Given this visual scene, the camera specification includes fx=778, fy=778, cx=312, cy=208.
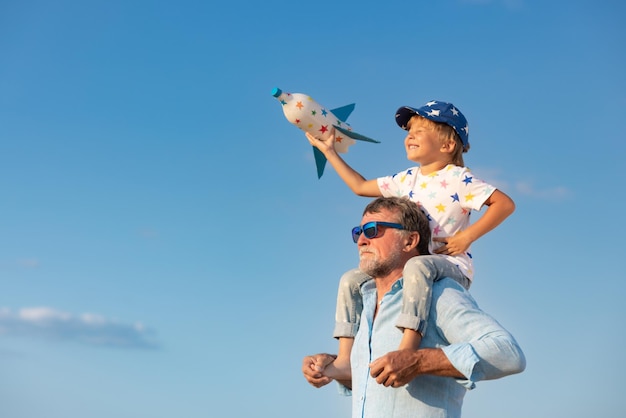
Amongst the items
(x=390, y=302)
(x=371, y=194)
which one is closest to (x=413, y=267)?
(x=390, y=302)

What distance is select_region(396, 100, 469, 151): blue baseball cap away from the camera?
26.8ft

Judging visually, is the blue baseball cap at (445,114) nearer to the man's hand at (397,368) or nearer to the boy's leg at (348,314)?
the boy's leg at (348,314)

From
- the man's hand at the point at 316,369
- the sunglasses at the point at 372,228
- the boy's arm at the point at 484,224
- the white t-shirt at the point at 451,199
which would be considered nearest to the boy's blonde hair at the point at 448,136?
the white t-shirt at the point at 451,199

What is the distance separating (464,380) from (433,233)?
2020 mm

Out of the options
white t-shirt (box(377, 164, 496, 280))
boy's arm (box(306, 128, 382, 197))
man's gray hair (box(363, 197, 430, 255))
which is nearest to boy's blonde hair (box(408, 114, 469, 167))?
white t-shirt (box(377, 164, 496, 280))

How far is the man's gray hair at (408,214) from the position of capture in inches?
287

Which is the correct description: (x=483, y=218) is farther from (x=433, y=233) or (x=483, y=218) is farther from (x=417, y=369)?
(x=417, y=369)

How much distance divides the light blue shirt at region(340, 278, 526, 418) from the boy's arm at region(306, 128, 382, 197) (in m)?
1.76

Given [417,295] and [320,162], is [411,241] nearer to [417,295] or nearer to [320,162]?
[417,295]

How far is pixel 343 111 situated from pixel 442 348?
4.46 meters

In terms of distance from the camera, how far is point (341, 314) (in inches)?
301

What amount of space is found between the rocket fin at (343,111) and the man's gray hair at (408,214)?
2.50 meters

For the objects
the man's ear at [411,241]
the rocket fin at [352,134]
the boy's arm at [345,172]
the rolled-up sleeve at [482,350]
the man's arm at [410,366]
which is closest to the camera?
the rolled-up sleeve at [482,350]

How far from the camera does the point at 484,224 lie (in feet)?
25.1
